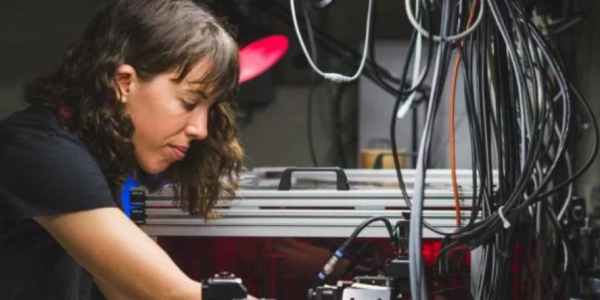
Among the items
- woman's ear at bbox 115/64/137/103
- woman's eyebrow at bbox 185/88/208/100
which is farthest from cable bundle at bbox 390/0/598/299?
woman's ear at bbox 115/64/137/103

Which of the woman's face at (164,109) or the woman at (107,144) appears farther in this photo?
the woman's face at (164,109)

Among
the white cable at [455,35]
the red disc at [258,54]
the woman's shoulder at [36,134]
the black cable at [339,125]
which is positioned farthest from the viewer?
the black cable at [339,125]

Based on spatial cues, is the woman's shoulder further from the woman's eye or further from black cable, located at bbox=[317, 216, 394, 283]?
black cable, located at bbox=[317, 216, 394, 283]

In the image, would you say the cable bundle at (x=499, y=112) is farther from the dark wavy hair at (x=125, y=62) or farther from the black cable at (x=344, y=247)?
the dark wavy hair at (x=125, y=62)

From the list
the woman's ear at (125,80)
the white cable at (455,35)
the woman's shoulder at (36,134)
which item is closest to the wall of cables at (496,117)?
the white cable at (455,35)

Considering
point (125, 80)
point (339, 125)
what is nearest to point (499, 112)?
point (125, 80)

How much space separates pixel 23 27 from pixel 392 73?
128 cm

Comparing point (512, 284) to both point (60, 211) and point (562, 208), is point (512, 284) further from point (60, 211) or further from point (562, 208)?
point (60, 211)

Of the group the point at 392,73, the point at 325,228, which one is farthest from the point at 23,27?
the point at 325,228

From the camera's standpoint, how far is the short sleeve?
1018 millimetres

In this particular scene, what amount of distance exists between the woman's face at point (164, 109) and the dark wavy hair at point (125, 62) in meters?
0.01

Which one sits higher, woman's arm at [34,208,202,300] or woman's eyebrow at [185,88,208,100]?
woman's eyebrow at [185,88,208,100]

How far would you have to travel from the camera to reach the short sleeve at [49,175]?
40.1 inches

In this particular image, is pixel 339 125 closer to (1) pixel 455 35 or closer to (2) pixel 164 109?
(2) pixel 164 109
